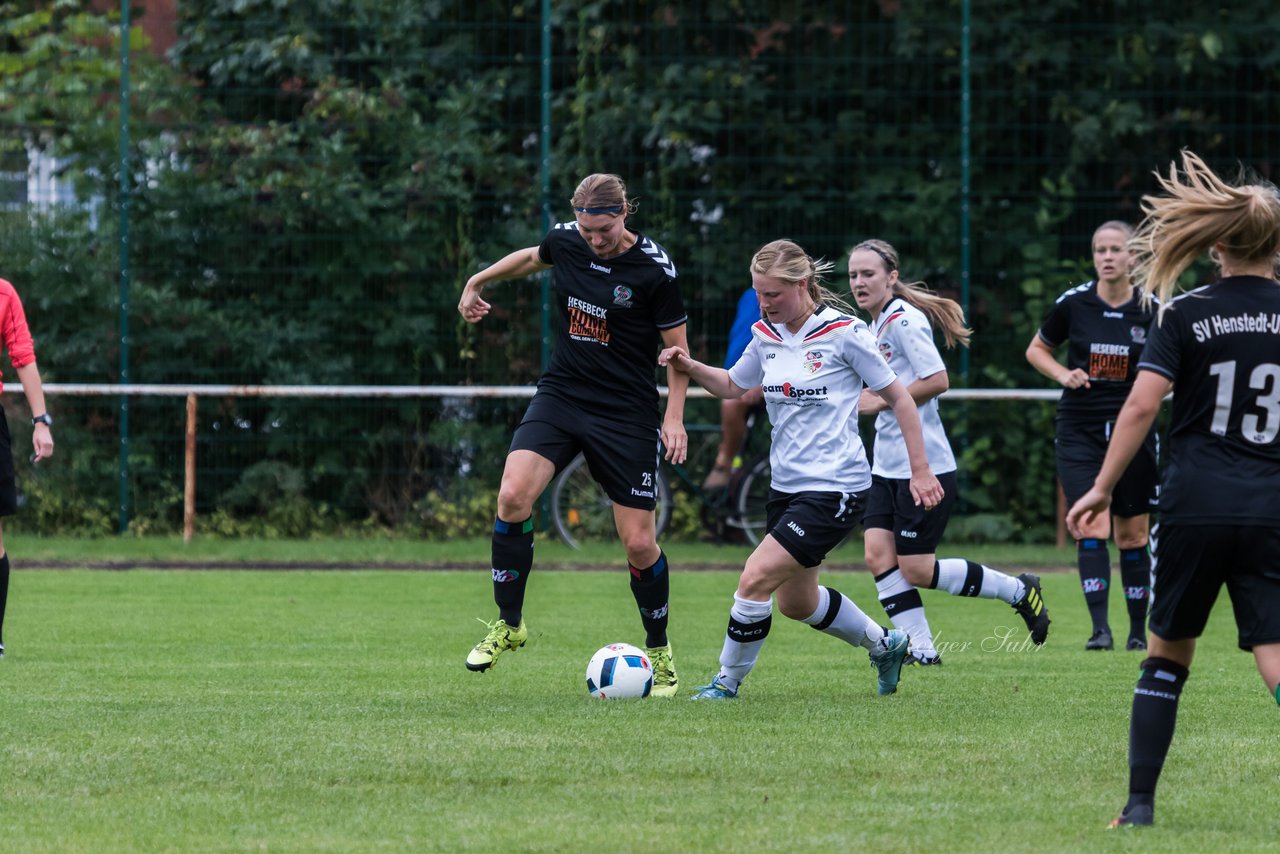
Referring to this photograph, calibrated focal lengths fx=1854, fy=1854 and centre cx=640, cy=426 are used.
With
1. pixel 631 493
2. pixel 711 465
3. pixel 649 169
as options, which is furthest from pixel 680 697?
pixel 649 169

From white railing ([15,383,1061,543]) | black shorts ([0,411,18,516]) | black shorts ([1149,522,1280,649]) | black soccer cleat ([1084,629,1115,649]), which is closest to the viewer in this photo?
black shorts ([1149,522,1280,649])

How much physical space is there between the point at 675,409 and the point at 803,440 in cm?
69

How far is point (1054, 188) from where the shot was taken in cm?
1539

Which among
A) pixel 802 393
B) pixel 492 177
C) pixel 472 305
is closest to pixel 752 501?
pixel 492 177

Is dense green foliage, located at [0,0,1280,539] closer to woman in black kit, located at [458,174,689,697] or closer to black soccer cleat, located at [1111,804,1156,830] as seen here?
woman in black kit, located at [458,174,689,697]

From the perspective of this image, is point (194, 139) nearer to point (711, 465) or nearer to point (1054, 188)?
point (711, 465)

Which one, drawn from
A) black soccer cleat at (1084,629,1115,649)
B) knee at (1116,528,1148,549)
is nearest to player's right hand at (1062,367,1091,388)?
knee at (1116,528,1148,549)

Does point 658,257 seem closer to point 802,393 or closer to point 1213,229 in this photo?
point 802,393

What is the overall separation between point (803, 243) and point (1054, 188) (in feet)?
7.10

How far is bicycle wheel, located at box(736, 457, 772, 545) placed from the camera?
14.4 m

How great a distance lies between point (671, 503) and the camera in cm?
1464

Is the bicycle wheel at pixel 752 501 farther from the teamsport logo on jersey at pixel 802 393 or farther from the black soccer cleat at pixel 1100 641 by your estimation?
the teamsport logo on jersey at pixel 802 393

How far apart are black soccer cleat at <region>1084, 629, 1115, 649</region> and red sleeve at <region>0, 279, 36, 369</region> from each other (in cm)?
521

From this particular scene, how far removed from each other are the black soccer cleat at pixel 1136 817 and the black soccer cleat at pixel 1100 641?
4.46 meters
